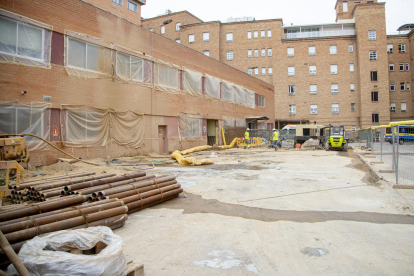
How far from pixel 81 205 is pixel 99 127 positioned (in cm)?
1126

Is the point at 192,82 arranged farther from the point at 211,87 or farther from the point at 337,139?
the point at 337,139

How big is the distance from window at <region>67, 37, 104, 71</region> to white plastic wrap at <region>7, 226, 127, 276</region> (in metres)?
13.1

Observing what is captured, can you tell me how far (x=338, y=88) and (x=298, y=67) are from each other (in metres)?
7.95

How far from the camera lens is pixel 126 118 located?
16688mm

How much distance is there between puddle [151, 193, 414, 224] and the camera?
5.04m

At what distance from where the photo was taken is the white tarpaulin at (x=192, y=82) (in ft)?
74.4

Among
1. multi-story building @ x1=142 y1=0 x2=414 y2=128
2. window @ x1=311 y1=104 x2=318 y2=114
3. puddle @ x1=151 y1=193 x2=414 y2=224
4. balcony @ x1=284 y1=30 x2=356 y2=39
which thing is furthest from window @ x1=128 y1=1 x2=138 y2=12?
window @ x1=311 y1=104 x2=318 y2=114

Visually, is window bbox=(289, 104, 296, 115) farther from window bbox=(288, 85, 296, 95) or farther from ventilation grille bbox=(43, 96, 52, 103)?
ventilation grille bbox=(43, 96, 52, 103)

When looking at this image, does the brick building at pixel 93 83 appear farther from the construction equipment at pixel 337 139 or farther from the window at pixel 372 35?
the window at pixel 372 35

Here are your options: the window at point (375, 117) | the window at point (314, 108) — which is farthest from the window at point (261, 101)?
the window at point (375, 117)

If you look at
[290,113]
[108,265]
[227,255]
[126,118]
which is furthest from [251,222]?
[290,113]

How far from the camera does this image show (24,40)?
11.8 metres

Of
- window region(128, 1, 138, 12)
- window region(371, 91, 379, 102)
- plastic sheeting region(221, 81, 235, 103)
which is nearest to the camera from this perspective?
plastic sheeting region(221, 81, 235, 103)

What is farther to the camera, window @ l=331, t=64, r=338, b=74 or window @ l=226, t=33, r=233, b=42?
window @ l=226, t=33, r=233, b=42
